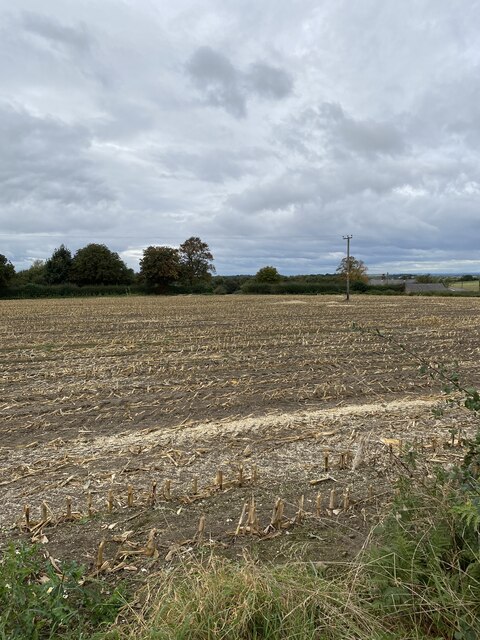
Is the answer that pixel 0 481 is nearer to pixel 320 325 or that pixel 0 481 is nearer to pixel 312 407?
pixel 312 407

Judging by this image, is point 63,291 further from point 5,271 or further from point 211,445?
point 211,445

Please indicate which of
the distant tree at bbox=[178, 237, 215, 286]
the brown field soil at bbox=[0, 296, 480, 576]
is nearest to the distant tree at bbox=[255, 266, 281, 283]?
the distant tree at bbox=[178, 237, 215, 286]

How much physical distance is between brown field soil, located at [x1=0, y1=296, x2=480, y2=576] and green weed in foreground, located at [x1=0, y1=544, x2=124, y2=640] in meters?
0.35

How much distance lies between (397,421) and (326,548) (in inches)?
142

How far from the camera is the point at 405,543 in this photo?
8.69 ft

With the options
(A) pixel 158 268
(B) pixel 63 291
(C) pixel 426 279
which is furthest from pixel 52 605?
(C) pixel 426 279

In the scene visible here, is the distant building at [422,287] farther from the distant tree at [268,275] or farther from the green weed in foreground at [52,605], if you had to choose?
the green weed in foreground at [52,605]

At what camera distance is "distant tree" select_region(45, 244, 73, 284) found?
69.6m

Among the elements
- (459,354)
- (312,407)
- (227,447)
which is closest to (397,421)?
(312,407)

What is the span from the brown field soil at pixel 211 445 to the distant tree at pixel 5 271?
53.2 metres

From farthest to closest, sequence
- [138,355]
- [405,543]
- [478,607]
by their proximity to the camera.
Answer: [138,355], [405,543], [478,607]

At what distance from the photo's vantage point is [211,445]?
5.61 meters

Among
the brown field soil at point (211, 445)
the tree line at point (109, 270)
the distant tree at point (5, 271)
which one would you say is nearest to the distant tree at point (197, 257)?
the tree line at point (109, 270)

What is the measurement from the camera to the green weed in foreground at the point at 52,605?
2.39m
